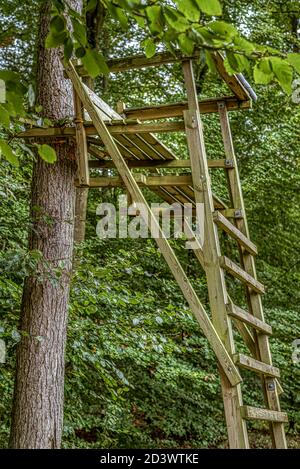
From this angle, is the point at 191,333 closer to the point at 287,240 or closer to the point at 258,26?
the point at 287,240

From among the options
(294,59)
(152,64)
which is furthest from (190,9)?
(152,64)

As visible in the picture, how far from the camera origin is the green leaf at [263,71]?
1700mm

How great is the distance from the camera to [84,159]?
13.7ft

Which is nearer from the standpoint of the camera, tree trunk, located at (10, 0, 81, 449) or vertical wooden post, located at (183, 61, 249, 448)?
vertical wooden post, located at (183, 61, 249, 448)

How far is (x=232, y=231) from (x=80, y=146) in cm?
119

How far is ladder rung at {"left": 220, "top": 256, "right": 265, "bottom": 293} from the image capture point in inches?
142

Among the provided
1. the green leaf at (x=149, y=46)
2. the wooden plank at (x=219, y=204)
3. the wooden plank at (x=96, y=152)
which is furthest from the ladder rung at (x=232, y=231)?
the green leaf at (x=149, y=46)

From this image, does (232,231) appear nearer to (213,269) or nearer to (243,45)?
(213,269)

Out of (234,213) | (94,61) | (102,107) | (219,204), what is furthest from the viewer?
(219,204)

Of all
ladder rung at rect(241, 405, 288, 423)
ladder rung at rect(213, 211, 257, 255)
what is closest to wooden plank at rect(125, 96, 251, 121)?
ladder rung at rect(213, 211, 257, 255)

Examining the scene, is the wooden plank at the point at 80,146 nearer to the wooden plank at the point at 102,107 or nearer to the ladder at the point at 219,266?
the ladder at the point at 219,266

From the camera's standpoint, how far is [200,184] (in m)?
3.74

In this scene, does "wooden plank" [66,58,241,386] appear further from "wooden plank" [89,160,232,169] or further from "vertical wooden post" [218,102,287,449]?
"vertical wooden post" [218,102,287,449]

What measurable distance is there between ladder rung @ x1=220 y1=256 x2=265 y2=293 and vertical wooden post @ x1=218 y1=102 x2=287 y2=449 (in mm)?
167
